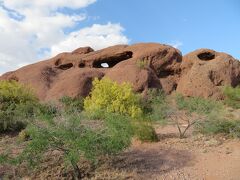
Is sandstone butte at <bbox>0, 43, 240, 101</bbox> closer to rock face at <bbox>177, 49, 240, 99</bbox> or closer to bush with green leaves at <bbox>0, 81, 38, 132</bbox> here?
rock face at <bbox>177, 49, 240, 99</bbox>

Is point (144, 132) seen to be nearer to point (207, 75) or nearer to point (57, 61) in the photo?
point (207, 75)

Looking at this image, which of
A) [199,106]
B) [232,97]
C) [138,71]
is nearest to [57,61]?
[138,71]

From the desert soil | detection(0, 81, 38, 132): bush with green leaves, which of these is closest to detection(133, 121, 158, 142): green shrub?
the desert soil

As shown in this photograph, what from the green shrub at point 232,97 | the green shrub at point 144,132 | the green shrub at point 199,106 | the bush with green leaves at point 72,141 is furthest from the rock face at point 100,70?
the bush with green leaves at point 72,141

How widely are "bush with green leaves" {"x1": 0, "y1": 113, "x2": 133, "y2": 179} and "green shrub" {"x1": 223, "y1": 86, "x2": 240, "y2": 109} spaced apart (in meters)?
15.1

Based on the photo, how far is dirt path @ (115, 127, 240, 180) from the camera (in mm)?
10352

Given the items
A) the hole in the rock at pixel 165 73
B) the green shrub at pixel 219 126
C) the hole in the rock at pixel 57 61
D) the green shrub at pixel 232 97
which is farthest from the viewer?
the hole in the rock at pixel 57 61

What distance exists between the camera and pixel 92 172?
10.5m

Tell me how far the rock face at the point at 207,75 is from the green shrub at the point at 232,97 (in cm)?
71

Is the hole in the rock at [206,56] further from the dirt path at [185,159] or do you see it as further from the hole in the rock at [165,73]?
the dirt path at [185,159]

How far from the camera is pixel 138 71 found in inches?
1032

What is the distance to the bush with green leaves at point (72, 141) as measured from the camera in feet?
31.7

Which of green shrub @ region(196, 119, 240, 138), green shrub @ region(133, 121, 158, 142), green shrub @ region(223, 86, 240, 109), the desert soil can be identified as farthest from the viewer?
green shrub @ region(223, 86, 240, 109)

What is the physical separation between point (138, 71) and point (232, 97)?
19.8ft
